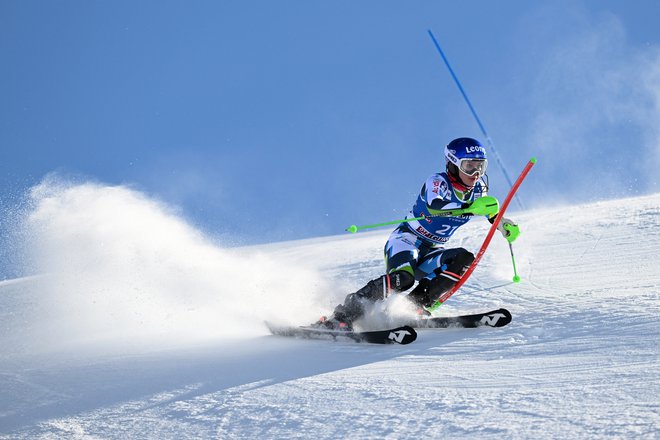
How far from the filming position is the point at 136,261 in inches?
352

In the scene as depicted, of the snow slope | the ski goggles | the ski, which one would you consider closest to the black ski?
the snow slope

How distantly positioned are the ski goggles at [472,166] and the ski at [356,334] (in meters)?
1.50

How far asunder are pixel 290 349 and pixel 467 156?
7.30 feet

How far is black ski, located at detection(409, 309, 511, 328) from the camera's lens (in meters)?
5.44

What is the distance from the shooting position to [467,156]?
585 cm

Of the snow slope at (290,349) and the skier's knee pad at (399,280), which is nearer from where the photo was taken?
the snow slope at (290,349)

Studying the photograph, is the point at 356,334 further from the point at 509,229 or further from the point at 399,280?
the point at 509,229

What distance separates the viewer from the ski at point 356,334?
5.31m

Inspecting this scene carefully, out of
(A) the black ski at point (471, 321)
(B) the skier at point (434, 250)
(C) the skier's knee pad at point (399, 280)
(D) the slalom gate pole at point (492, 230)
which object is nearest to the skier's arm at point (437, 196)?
(B) the skier at point (434, 250)

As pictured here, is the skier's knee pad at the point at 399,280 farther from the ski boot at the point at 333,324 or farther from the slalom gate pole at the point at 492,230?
the ski boot at the point at 333,324

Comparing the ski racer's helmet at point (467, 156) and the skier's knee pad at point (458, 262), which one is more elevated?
the ski racer's helmet at point (467, 156)

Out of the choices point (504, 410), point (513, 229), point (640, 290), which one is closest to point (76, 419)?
point (504, 410)

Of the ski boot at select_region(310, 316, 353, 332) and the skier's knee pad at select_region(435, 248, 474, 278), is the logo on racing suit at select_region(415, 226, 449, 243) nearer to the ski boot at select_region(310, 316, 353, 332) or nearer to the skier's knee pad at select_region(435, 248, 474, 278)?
the skier's knee pad at select_region(435, 248, 474, 278)

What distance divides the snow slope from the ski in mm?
88
